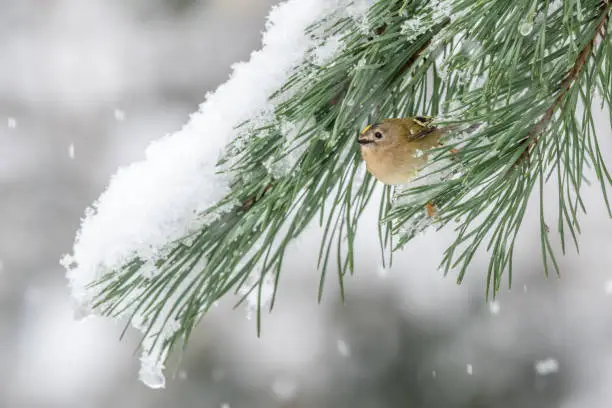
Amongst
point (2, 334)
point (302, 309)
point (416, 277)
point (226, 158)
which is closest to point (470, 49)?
point (226, 158)

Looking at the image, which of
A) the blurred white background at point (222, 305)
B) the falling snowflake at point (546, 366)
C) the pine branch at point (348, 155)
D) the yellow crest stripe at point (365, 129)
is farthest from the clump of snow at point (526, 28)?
the falling snowflake at point (546, 366)

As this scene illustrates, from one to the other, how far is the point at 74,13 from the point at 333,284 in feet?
11.0

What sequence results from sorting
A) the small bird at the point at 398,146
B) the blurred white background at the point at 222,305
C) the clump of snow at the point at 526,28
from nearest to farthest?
the clump of snow at the point at 526,28
the small bird at the point at 398,146
the blurred white background at the point at 222,305

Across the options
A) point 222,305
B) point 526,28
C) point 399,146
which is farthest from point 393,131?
point 222,305

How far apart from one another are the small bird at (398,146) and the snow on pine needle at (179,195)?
10cm

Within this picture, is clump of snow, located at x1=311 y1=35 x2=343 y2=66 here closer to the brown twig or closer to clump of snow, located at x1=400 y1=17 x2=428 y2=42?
clump of snow, located at x1=400 y1=17 x2=428 y2=42

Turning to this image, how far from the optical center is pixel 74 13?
5773 millimetres

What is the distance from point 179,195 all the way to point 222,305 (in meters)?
3.55

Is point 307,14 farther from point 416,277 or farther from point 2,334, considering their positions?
point 2,334

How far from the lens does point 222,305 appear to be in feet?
13.7

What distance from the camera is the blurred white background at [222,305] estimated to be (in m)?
3.67

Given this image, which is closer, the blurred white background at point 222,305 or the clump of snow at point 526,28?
the clump of snow at point 526,28

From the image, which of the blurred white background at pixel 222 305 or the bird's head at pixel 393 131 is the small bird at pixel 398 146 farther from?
the blurred white background at pixel 222 305

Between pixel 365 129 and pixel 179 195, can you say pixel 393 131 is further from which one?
pixel 179 195
